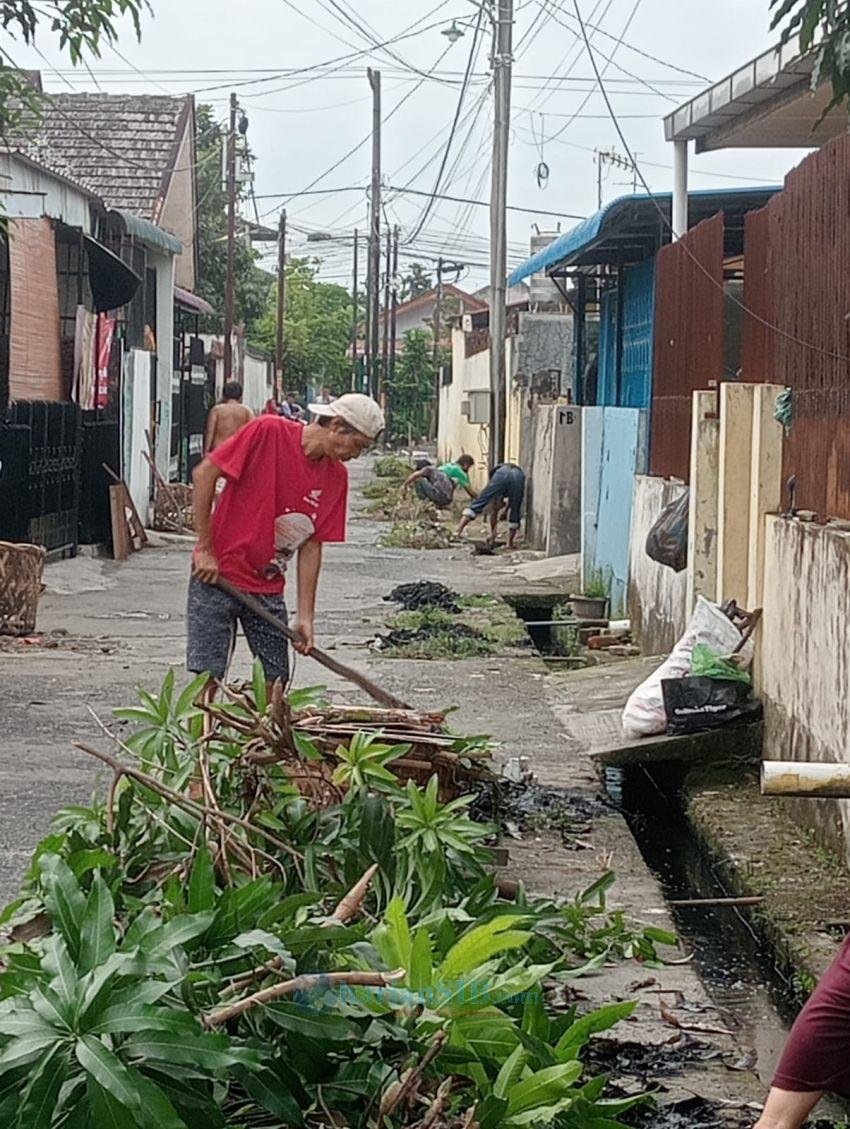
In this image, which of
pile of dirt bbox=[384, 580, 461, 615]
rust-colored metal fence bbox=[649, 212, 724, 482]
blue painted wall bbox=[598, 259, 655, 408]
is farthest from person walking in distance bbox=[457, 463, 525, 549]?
rust-colored metal fence bbox=[649, 212, 724, 482]

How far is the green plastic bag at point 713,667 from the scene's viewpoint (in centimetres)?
841

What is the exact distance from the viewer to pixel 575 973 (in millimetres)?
5148

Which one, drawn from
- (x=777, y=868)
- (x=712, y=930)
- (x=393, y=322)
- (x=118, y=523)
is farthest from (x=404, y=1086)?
(x=393, y=322)

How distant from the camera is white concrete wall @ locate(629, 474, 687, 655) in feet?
36.7

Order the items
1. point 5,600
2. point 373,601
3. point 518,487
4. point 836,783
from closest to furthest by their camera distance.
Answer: point 836,783, point 5,600, point 373,601, point 518,487

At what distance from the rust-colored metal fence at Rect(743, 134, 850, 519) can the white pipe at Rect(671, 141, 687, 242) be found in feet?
14.4

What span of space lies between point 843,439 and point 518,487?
15.3 meters

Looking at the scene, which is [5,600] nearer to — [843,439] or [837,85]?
[843,439]

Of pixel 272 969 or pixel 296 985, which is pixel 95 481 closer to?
pixel 272 969

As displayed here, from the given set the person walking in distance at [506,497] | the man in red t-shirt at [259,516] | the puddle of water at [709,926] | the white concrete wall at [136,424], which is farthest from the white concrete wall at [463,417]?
the man in red t-shirt at [259,516]

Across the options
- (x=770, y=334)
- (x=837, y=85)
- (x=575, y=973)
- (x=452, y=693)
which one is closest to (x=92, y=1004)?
(x=575, y=973)

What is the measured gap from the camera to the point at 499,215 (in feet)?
82.8

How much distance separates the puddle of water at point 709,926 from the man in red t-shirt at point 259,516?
194 cm

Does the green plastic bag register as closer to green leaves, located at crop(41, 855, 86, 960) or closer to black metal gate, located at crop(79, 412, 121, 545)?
green leaves, located at crop(41, 855, 86, 960)
